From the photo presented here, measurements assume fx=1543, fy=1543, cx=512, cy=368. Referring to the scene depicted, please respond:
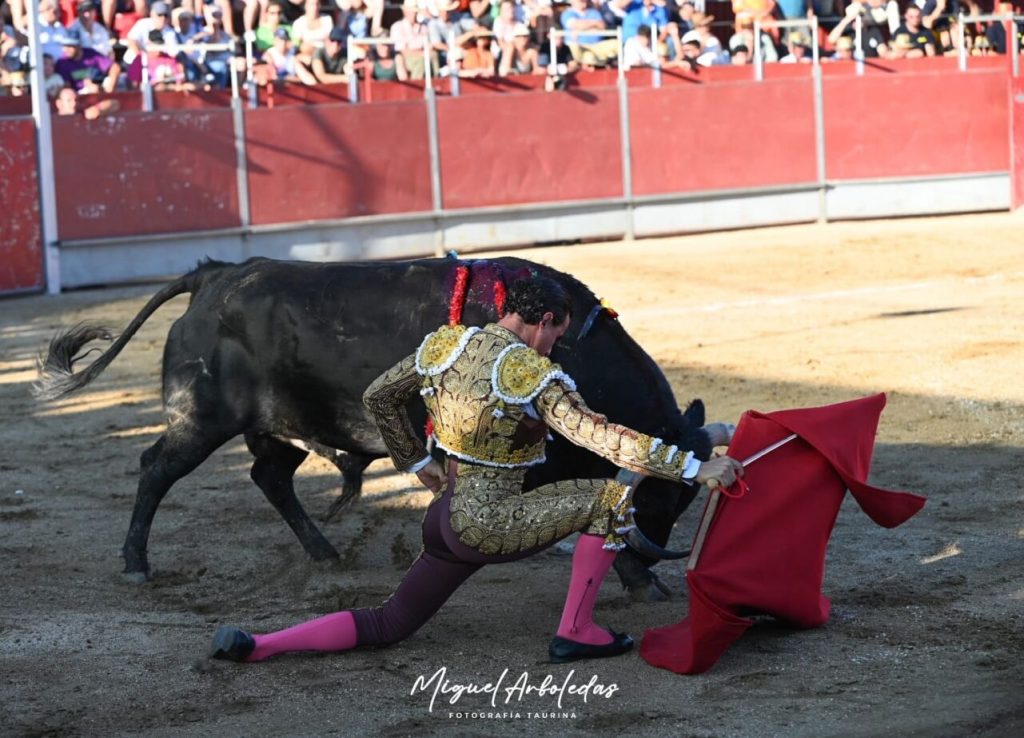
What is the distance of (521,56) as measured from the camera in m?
14.6

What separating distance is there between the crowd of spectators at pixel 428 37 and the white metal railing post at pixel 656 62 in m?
0.02

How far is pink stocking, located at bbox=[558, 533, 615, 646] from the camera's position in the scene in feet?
12.4

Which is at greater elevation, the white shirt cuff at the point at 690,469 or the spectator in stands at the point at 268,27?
the spectator in stands at the point at 268,27

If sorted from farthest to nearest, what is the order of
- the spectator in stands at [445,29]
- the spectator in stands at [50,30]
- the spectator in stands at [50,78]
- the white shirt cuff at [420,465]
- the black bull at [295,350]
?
the spectator in stands at [445,29]
the spectator in stands at [50,30]
the spectator in stands at [50,78]
the black bull at [295,350]
the white shirt cuff at [420,465]

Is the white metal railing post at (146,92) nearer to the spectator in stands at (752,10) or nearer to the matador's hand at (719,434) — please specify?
the spectator in stands at (752,10)

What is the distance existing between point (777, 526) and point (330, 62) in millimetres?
10612

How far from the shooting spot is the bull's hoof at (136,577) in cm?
496

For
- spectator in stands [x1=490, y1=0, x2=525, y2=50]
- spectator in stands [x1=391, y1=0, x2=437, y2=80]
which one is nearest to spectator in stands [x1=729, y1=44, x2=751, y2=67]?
spectator in stands [x1=490, y1=0, x2=525, y2=50]

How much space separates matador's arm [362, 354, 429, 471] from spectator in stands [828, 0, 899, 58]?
1262 centimetres

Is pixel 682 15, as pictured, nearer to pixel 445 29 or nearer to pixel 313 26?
pixel 445 29

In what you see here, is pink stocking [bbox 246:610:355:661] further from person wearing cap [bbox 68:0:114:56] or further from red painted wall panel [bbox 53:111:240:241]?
person wearing cap [bbox 68:0:114:56]

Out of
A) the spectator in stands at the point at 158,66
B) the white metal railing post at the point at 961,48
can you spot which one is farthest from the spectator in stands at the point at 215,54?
the white metal railing post at the point at 961,48

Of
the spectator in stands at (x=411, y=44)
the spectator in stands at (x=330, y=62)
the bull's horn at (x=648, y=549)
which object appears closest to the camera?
the bull's horn at (x=648, y=549)

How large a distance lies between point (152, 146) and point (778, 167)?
6.07m
